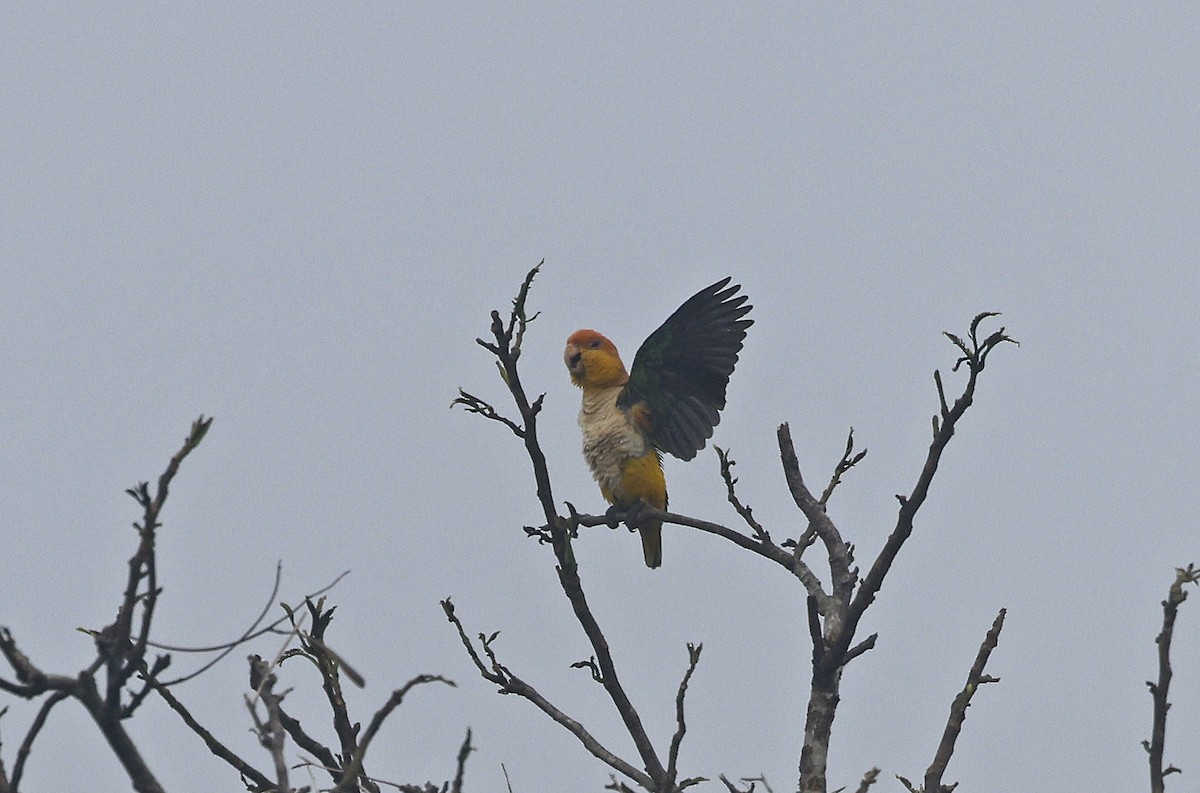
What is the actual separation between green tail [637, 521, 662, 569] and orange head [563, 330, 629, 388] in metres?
→ 0.85

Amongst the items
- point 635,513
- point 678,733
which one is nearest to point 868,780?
point 678,733

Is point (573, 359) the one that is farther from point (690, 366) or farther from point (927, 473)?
point (927, 473)

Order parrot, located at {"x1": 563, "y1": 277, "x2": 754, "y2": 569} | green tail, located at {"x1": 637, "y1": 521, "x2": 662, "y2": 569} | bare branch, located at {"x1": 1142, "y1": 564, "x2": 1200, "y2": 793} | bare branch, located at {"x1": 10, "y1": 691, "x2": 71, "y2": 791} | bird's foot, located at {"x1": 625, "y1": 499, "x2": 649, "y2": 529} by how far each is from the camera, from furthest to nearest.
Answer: green tail, located at {"x1": 637, "y1": 521, "x2": 662, "y2": 569} → parrot, located at {"x1": 563, "y1": 277, "x2": 754, "y2": 569} → bird's foot, located at {"x1": 625, "y1": 499, "x2": 649, "y2": 529} → bare branch, located at {"x1": 1142, "y1": 564, "x2": 1200, "y2": 793} → bare branch, located at {"x1": 10, "y1": 691, "x2": 71, "y2": 791}

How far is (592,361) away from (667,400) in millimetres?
644

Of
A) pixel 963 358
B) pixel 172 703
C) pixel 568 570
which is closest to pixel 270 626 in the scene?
pixel 172 703

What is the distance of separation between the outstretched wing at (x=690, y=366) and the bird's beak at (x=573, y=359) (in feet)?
1.74

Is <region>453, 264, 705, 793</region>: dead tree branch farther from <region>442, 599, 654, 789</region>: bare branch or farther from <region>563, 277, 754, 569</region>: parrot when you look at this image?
<region>563, 277, 754, 569</region>: parrot

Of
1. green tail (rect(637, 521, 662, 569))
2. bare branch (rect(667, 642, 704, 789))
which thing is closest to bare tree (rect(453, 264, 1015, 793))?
bare branch (rect(667, 642, 704, 789))

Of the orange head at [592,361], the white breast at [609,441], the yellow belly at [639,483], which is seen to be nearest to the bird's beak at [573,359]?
the orange head at [592,361]

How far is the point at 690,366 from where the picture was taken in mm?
7133

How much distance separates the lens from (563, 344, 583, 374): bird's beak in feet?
25.0

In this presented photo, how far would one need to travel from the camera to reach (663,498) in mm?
7273

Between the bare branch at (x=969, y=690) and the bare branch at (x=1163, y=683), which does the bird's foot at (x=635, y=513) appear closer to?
the bare branch at (x=969, y=690)

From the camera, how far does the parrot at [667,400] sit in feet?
23.1
